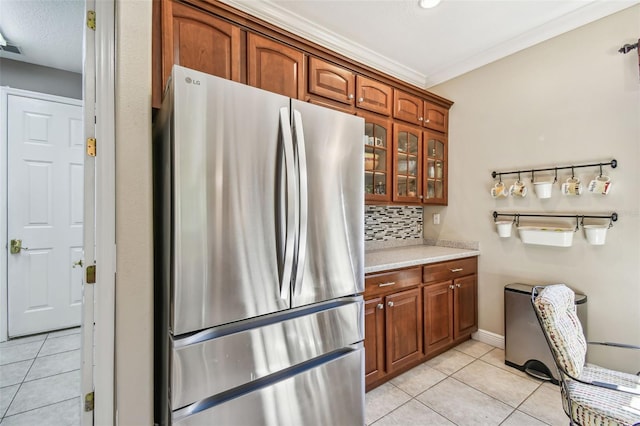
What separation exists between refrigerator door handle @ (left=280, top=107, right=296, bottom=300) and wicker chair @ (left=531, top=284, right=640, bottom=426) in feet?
4.29

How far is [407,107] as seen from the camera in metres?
2.76

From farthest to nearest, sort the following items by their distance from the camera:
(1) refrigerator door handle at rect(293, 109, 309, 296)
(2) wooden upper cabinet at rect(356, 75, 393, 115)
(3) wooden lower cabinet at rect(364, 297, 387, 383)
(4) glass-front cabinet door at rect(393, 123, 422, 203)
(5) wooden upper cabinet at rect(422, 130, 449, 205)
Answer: (5) wooden upper cabinet at rect(422, 130, 449, 205)
(4) glass-front cabinet door at rect(393, 123, 422, 203)
(2) wooden upper cabinet at rect(356, 75, 393, 115)
(3) wooden lower cabinet at rect(364, 297, 387, 383)
(1) refrigerator door handle at rect(293, 109, 309, 296)

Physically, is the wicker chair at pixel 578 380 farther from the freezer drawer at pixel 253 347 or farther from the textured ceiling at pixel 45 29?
the textured ceiling at pixel 45 29

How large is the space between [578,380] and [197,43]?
256 centimetres

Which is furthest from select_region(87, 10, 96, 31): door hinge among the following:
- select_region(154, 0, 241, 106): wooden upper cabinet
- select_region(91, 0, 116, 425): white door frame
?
select_region(154, 0, 241, 106): wooden upper cabinet

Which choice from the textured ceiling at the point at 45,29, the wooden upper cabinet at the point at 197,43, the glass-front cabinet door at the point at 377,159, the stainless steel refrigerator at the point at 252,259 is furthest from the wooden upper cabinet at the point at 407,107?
the textured ceiling at the point at 45,29

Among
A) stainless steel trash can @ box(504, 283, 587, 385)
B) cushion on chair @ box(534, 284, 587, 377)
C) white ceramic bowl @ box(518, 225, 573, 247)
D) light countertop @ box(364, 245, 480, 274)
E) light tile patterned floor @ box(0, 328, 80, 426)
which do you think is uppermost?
white ceramic bowl @ box(518, 225, 573, 247)

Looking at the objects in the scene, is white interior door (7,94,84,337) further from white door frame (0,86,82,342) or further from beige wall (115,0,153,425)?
beige wall (115,0,153,425)

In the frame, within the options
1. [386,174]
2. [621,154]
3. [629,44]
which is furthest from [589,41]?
→ [386,174]

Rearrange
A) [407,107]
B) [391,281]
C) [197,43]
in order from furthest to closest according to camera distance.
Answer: [407,107], [391,281], [197,43]

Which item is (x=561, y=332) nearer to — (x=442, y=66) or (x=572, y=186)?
(x=572, y=186)

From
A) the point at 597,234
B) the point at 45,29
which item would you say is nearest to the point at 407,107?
the point at 597,234

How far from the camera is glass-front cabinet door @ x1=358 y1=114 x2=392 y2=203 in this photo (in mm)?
2475

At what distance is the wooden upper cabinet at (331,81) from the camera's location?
2.08 metres
